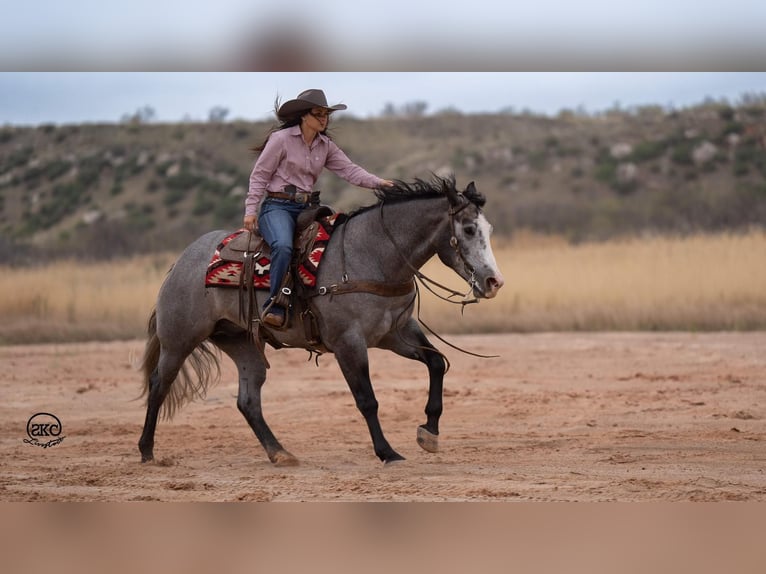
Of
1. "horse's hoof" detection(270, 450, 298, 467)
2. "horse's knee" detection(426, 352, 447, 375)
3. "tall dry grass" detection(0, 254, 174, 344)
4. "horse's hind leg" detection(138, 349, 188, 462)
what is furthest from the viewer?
"tall dry grass" detection(0, 254, 174, 344)

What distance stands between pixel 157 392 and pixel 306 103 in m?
2.75

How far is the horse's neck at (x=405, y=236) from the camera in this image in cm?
776

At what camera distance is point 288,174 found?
8008 mm

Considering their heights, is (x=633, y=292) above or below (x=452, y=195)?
below

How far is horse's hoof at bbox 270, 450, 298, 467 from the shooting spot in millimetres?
8234

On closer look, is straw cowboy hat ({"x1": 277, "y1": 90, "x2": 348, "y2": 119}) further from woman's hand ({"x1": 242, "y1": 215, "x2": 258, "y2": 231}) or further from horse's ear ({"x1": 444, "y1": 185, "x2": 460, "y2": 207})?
horse's ear ({"x1": 444, "y1": 185, "x2": 460, "y2": 207})

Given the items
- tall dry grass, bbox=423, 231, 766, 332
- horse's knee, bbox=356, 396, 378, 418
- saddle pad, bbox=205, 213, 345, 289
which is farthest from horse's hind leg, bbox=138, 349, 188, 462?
tall dry grass, bbox=423, 231, 766, 332

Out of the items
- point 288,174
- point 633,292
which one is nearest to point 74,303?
point 633,292

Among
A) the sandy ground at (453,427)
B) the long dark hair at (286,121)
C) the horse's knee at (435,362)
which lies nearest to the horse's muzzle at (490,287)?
the horse's knee at (435,362)

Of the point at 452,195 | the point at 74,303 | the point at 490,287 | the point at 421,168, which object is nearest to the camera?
the point at 490,287

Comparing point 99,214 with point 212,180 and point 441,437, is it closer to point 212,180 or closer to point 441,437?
point 212,180

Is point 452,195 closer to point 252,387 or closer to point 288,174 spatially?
point 288,174

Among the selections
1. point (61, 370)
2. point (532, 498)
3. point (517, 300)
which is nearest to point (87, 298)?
point (61, 370)

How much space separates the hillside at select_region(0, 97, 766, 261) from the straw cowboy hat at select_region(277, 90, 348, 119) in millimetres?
20860
